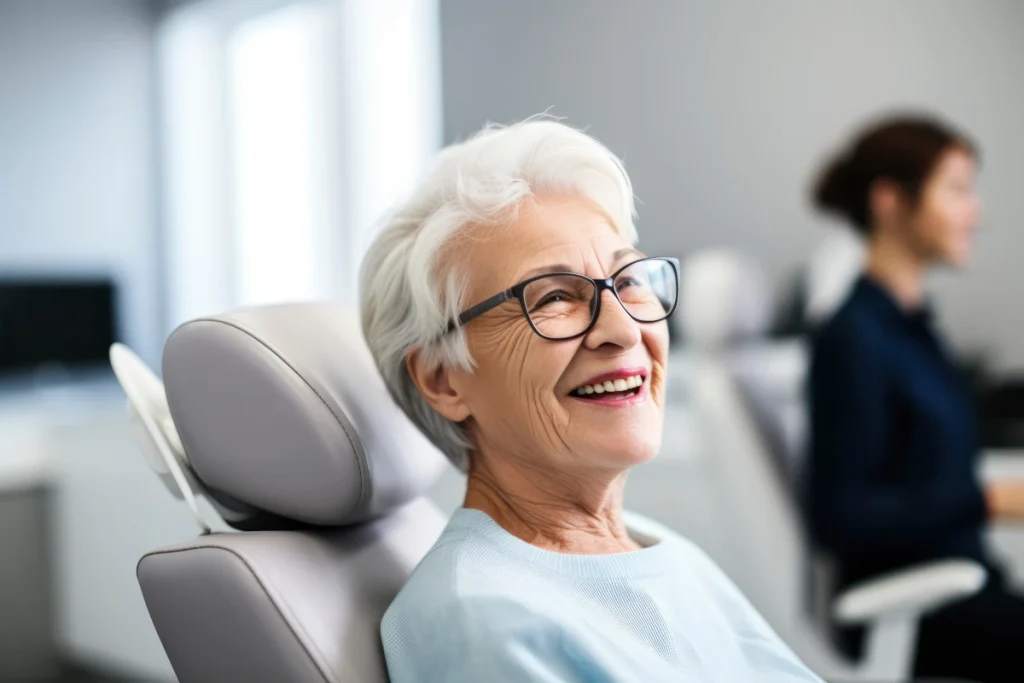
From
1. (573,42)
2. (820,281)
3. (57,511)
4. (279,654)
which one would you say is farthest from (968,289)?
(57,511)

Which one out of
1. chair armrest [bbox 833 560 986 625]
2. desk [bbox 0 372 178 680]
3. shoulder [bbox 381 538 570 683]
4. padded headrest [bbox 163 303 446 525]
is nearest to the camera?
shoulder [bbox 381 538 570 683]

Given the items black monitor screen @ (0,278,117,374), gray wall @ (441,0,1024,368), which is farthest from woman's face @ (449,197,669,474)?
black monitor screen @ (0,278,117,374)

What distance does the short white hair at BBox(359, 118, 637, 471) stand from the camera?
3.05ft

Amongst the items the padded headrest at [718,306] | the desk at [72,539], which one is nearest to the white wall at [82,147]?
the desk at [72,539]

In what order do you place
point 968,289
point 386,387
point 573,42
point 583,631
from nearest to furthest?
point 583,631
point 386,387
point 968,289
point 573,42

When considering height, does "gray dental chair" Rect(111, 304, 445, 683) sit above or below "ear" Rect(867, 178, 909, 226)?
below

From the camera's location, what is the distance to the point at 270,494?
90 cm

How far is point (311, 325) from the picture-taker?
0.99 m

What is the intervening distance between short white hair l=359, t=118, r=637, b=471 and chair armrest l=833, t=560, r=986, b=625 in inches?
32.7

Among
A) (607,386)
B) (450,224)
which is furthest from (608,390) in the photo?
(450,224)

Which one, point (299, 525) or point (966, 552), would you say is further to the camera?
point (966, 552)

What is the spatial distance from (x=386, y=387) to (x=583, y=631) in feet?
1.20

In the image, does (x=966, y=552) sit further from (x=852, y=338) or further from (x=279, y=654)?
(x=279, y=654)

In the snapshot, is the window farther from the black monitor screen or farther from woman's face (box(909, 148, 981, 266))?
woman's face (box(909, 148, 981, 266))
